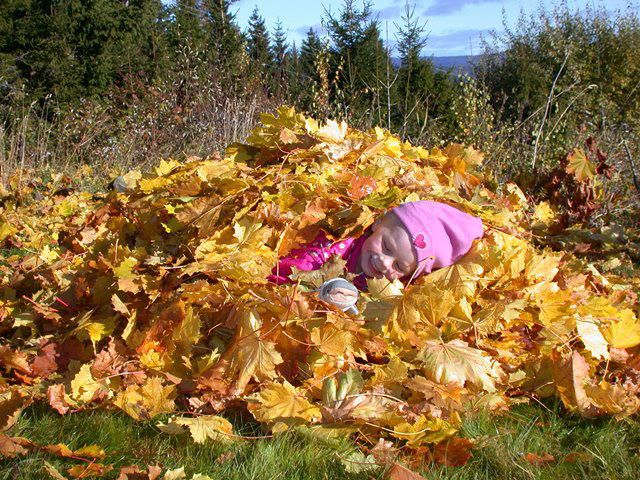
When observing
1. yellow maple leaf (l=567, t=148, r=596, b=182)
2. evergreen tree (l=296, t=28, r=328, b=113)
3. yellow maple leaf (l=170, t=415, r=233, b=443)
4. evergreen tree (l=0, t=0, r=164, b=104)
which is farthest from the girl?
evergreen tree (l=0, t=0, r=164, b=104)

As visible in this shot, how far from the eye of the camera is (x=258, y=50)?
11195mm

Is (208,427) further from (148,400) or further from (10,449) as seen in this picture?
(10,449)

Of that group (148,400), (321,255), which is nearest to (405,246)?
(321,255)

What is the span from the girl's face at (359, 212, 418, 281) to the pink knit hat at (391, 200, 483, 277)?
27 mm

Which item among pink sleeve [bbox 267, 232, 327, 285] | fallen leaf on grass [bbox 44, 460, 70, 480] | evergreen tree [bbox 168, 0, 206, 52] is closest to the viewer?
fallen leaf on grass [bbox 44, 460, 70, 480]

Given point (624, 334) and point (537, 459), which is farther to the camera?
point (624, 334)

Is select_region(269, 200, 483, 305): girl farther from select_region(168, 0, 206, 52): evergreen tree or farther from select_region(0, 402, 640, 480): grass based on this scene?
select_region(168, 0, 206, 52): evergreen tree

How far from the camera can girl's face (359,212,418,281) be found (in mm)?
2477

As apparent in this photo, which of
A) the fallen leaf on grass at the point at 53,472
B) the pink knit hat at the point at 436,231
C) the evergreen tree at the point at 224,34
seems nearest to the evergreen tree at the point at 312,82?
the evergreen tree at the point at 224,34

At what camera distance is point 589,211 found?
407 centimetres

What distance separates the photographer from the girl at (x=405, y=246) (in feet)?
8.10

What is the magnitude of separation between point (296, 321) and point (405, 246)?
0.64m

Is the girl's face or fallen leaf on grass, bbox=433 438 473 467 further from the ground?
the girl's face

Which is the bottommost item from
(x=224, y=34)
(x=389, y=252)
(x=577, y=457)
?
(x=577, y=457)
